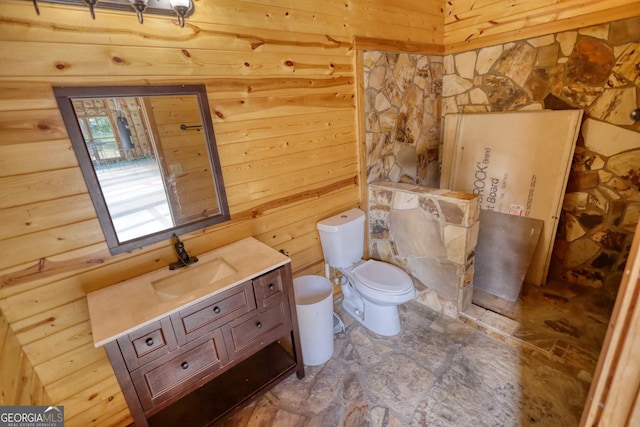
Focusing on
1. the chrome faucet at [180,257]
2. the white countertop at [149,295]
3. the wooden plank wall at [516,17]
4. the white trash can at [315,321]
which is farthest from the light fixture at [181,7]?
the wooden plank wall at [516,17]

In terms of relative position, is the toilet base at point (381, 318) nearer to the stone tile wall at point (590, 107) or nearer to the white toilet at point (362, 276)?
the white toilet at point (362, 276)

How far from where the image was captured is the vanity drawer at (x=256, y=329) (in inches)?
59.6

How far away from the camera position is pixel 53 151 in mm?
1259

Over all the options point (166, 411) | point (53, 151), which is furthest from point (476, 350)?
point (53, 151)

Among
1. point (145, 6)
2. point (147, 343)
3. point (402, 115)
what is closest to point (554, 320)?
point (402, 115)

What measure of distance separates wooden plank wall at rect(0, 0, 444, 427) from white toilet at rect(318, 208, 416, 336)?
18cm

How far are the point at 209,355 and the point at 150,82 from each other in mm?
1366

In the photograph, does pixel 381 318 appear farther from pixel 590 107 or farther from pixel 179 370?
pixel 590 107

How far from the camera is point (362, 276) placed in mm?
2184

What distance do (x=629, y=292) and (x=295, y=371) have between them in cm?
165

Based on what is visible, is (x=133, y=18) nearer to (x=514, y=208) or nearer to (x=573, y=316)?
(x=514, y=208)

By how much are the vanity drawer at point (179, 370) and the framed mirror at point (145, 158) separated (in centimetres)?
58

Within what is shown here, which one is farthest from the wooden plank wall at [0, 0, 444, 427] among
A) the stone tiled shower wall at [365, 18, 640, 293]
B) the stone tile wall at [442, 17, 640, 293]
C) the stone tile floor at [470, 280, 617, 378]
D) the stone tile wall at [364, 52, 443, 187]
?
the stone tile floor at [470, 280, 617, 378]

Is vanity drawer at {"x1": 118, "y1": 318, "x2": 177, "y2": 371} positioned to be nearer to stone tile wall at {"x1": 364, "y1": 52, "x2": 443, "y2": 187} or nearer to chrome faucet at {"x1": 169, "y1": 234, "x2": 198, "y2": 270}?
chrome faucet at {"x1": 169, "y1": 234, "x2": 198, "y2": 270}
